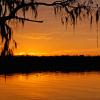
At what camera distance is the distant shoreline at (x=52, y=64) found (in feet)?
150

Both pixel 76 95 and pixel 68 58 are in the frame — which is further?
pixel 68 58

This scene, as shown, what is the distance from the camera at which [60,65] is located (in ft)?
169

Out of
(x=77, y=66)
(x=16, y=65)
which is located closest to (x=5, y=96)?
(x=16, y=65)

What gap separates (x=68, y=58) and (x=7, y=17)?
41.0 meters

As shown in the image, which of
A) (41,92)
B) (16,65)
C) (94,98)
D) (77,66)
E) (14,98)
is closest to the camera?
(94,98)

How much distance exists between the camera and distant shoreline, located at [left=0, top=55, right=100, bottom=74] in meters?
45.7

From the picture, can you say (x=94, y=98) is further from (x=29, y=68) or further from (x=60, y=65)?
(x=60, y=65)

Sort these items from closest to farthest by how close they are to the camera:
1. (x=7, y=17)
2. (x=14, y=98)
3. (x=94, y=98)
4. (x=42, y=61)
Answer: (x=7, y=17), (x=94, y=98), (x=14, y=98), (x=42, y=61)

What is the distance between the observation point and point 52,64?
165ft

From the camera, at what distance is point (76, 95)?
24078 mm

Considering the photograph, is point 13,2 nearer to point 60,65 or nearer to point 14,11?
point 14,11

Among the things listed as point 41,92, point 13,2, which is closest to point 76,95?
point 41,92

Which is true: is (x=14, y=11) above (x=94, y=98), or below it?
above

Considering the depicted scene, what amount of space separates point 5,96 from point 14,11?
528 inches
